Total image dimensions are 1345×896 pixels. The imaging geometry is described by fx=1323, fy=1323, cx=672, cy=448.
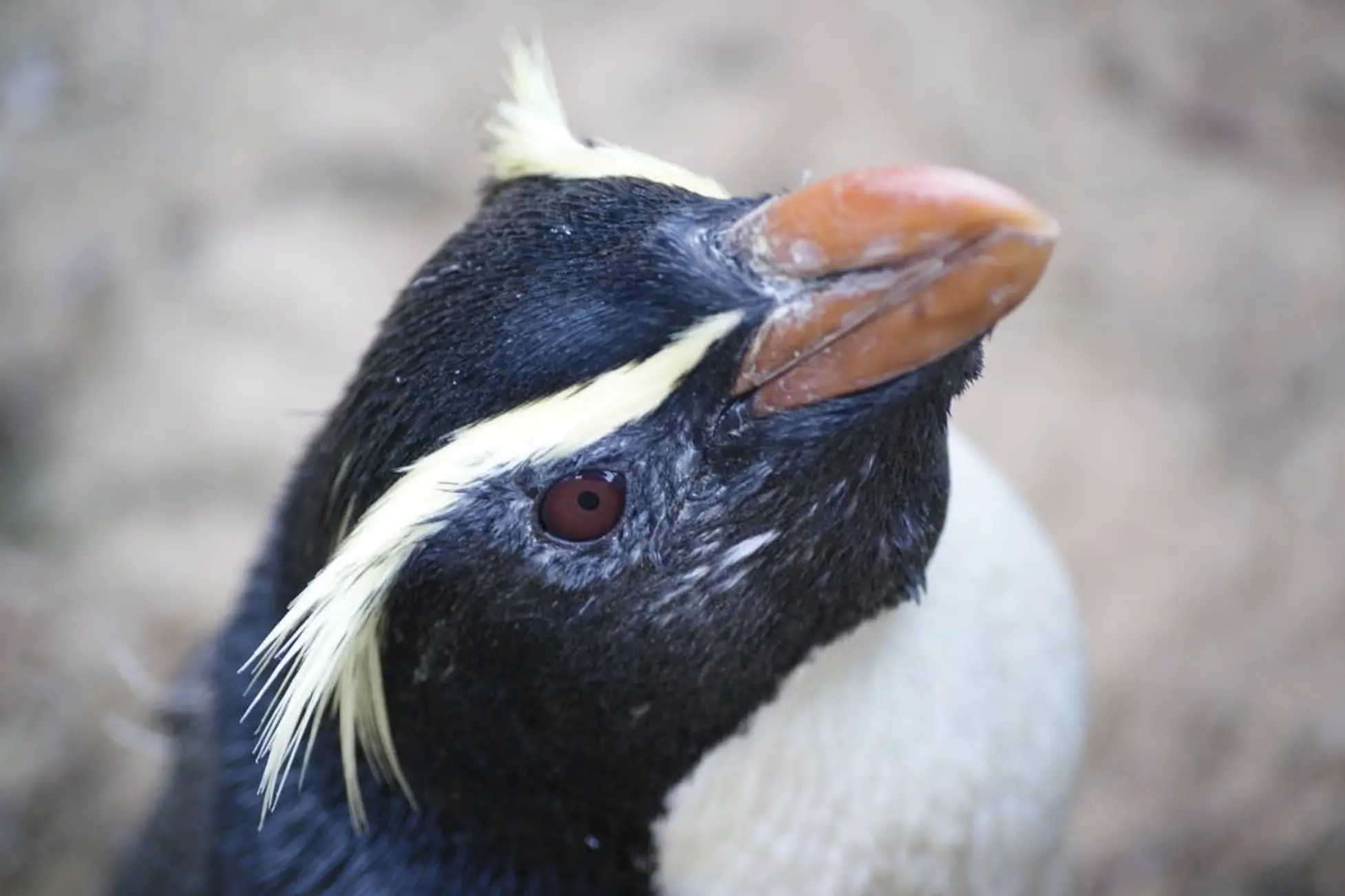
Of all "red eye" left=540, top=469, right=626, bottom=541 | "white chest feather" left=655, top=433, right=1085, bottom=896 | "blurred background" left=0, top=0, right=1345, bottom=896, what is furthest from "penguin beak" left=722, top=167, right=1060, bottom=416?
"blurred background" left=0, top=0, right=1345, bottom=896

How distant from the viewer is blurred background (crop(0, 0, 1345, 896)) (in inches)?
135

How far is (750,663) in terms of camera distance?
1.68 m

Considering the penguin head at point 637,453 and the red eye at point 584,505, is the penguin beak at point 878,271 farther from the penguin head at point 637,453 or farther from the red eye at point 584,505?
the red eye at point 584,505

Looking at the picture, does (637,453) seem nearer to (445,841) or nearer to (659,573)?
(659,573)

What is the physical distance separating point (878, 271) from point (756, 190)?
3.05m

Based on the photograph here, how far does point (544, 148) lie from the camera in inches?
69.5

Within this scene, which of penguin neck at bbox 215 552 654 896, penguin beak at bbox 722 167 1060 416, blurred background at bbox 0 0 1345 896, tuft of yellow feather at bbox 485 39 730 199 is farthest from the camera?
blurred background at bbox 0 0 1345 896

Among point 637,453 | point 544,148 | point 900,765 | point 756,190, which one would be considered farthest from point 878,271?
point 756,190

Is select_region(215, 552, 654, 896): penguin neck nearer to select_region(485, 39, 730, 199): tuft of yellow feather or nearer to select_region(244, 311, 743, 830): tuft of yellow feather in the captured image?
select_region(244, 311, 743, 830): tuft of yellow feather

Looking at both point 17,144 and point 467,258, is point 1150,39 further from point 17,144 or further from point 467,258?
point 17,144

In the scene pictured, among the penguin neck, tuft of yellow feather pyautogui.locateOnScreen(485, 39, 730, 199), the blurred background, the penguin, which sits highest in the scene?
the blurred background

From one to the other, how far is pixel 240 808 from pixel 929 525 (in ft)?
3.81

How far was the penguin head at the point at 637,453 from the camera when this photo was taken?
4.79 ft

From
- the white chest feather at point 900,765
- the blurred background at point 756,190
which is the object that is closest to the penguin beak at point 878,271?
the white chest feather at point 900,765
